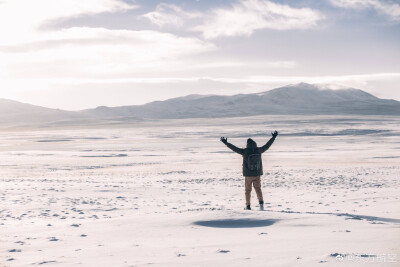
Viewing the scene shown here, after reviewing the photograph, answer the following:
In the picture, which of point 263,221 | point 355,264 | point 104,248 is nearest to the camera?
point 355,264

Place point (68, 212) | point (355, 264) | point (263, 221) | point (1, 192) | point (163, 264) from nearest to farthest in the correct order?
point (355, 264) → point (163, 264) → point (263, 221) → point (68, 212) → point (1, 192)

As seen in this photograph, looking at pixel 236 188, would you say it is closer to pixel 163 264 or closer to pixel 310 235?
pixel 310 235

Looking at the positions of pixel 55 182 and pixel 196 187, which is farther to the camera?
pixel 55 182

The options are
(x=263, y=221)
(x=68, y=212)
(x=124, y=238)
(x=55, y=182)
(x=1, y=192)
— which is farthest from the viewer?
(x=55, y=182)

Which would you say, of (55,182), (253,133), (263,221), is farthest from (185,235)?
(253,133)

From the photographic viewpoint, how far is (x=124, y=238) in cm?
673

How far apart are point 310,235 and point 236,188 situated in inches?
294

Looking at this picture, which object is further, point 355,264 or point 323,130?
point 323,130

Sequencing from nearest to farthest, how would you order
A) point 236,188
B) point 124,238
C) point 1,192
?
point 124,238 → point 1,192 → point 236,188

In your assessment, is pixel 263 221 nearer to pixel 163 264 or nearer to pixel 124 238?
pixel 124 238

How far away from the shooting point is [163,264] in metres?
5.27

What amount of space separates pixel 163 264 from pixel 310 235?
2.24 meters

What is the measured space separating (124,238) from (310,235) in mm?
2521

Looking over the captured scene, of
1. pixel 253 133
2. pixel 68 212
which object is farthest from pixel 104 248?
pixel 253 133
